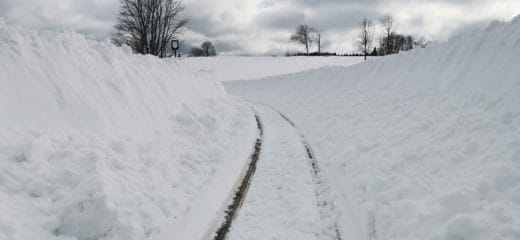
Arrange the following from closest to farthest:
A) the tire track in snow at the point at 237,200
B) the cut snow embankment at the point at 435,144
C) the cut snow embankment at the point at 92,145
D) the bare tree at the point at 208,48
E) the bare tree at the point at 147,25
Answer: the cut snow embankment at the point at 92,145, the cut snow embankment at the point at 435,144, the tire track in snow at the point at 237,200, the bare tree at the point at 147,25, the bare tree at the point at 208,48

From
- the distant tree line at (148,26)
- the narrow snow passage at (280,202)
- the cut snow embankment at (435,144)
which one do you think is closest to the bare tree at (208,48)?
the distant tree line at (148,26)

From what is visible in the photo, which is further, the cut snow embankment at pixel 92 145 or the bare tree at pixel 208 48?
the bare tree at pixel 208 48

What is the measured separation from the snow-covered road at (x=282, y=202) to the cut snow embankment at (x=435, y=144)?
1.61ft

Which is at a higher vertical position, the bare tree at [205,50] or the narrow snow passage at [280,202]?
the bare tree at [205,50]

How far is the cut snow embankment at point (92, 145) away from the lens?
4957 mm

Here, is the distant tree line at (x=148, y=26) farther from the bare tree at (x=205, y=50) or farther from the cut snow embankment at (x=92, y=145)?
the bare tree at (x=205, y=50)

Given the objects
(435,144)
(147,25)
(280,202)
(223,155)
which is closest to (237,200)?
(280,202)

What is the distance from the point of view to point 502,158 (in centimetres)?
589

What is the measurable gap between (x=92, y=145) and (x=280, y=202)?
3.34 meters

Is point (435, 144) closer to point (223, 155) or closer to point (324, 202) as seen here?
point (324, 202)

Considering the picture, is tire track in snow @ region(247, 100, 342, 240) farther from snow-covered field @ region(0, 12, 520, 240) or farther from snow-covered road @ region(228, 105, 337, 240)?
snow-covered field @ region(0, 12, 520, 240)

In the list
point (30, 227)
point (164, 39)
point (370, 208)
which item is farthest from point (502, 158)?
point (164, 39)

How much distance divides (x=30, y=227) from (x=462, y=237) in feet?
16.3

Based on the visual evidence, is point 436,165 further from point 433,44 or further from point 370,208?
point 433,44
